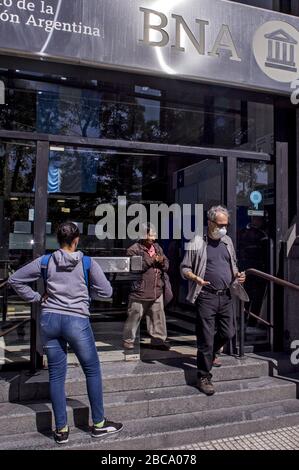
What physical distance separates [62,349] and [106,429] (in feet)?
2.43

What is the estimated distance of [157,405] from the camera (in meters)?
3.96

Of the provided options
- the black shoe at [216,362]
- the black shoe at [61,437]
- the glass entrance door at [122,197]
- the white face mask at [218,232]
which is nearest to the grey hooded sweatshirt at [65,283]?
the black shoe at [61,437]

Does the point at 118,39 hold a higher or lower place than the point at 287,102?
higher

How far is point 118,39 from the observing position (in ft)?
14.9

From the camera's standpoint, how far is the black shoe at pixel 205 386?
4129 millimetres

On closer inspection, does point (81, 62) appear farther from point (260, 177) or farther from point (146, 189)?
point (146, 189)

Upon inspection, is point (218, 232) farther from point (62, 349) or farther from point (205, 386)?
point (62, 349)

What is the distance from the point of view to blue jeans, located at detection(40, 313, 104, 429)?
327 cm

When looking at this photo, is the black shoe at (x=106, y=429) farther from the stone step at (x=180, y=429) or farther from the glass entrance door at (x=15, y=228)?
the glass entrance door at (x=15, y=228)

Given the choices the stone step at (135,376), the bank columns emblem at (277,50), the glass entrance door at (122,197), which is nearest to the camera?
the stone step at (135,376)

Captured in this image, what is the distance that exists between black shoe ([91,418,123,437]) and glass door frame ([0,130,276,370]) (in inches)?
41.0

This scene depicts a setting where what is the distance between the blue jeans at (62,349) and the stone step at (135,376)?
665 millimetres
